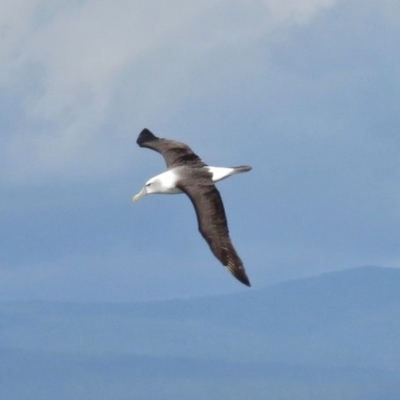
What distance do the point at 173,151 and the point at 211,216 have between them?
4384 millimetres

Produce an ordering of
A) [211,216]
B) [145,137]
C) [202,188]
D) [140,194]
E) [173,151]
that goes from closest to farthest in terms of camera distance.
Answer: [211,216] < [202,188] < [140,194] < [173,151] < [145,137]

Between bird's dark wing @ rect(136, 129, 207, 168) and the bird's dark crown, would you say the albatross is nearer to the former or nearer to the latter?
bird's dark wing @ rect(136, 129, 207, 168)

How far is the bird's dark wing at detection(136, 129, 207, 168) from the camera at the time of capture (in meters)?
36.1

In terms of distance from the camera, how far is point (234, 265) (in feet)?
102

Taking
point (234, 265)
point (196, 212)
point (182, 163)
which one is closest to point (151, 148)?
point (182, 163)

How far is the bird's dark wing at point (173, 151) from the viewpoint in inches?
1421

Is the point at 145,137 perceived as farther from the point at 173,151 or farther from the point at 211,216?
the point at 211,216

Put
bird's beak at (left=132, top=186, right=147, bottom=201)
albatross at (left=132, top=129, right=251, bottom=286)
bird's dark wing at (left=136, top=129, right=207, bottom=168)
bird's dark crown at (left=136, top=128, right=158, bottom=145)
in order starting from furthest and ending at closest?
bird's dark crown at (left=136, top=128, right=158, bottom=145)
bird's dark wing at (left=136, top=129, right=207, bottom=168)
bird's beak at (left=132, top=186, right=147, bottom=201)
albatross at (left=132, top=129, right=251, bottom=286)

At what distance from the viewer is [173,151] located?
121 feet

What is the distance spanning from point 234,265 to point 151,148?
762cm

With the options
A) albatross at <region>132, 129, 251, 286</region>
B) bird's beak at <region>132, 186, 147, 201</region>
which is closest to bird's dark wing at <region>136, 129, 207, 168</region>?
albatross at <region>132, 129, 251, 286</region>

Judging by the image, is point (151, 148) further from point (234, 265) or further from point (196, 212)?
point (234, 265)

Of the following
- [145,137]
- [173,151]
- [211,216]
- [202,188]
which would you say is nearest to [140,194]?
[173,151]

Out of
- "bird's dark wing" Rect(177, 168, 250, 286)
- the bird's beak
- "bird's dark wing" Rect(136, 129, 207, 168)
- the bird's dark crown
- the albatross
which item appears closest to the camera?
"bird's dark wing" Rect(177, 168, 250, 286)
